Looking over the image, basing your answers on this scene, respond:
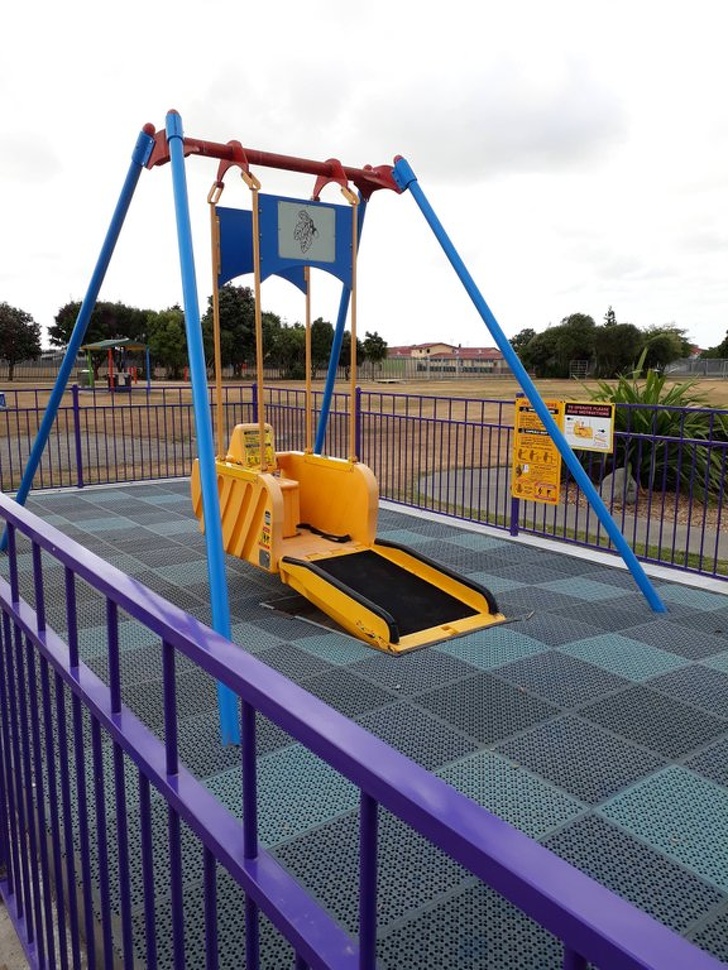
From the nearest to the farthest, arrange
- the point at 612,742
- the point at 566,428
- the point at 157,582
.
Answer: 1. the point at 612,742
2. the point at 157,582
3. the point at 566,428

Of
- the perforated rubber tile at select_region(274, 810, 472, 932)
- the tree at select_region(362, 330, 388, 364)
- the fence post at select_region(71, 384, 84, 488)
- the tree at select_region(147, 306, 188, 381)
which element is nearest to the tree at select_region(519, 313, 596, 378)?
the tree at select_region(362, 330, 388, 364)

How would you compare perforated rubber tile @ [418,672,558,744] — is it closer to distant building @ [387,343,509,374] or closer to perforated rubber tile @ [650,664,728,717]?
perforated rubber tile @ [650,664,728,717]

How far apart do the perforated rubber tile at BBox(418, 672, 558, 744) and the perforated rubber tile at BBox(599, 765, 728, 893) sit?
72 centimetres

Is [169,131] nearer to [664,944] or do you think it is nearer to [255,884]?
[255,884]

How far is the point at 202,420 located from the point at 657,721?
2927mm

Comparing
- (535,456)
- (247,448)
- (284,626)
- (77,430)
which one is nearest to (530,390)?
(535,456)

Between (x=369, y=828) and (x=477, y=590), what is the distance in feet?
15.4

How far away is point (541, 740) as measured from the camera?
3.81m

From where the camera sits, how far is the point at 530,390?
235 inches

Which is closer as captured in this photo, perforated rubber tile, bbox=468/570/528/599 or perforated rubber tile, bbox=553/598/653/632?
perforated rubber tile, bbox=553/598/653/632

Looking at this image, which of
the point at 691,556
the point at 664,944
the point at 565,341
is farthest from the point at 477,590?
the point at 565,341

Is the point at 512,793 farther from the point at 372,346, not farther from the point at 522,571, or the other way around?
the point at 372,346

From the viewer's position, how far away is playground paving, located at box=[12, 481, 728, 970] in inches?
104

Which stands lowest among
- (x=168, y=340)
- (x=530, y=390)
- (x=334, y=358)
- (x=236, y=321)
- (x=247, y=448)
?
(x=247, y=448)
